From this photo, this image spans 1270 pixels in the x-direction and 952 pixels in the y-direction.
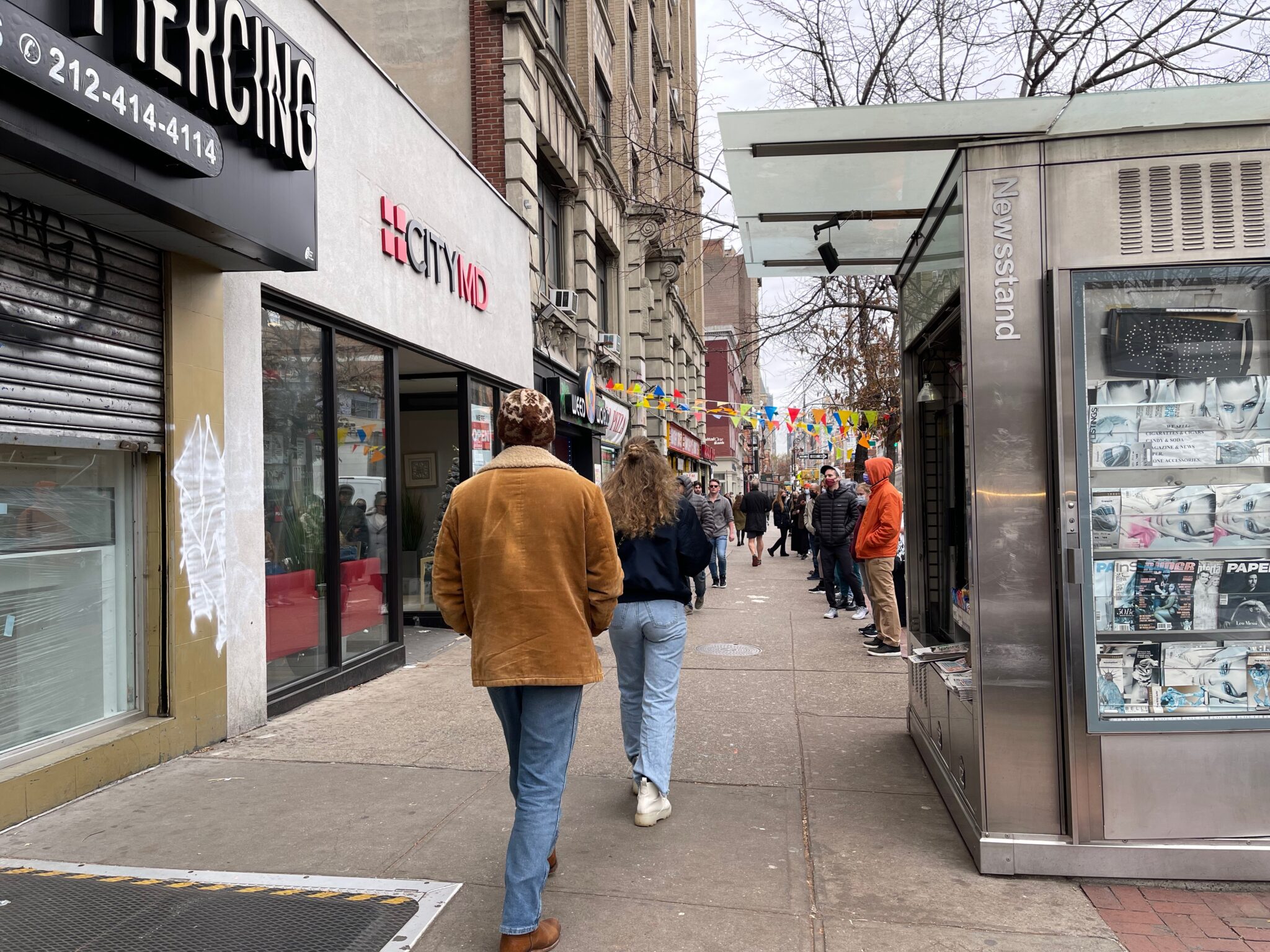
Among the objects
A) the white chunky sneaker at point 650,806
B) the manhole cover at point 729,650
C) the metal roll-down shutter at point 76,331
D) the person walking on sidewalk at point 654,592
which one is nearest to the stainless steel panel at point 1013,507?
the person walking on sidewalk at point 654,592

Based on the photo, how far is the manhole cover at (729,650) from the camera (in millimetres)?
8477

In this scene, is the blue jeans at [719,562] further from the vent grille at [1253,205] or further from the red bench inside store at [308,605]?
the vent grille at [1253,205]

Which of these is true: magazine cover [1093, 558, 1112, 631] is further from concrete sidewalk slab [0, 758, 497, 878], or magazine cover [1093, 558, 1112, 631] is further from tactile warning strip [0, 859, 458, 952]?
concrete sidewalk slab [0, 758, 497, 878]

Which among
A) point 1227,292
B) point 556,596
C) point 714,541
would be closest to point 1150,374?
point 1227,292

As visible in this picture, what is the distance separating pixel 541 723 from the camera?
9.92 feet

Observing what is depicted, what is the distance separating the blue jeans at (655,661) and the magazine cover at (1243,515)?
2.31 m

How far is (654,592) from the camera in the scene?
411 cm

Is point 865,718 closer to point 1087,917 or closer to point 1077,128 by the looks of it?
point 1087,917

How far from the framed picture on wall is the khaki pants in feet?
17.5

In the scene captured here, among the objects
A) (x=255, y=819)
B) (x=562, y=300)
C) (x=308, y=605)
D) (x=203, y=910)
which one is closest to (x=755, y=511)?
(x=562, y=300)

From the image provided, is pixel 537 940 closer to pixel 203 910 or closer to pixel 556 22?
pixel 203 910

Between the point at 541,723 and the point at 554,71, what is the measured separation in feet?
44.5

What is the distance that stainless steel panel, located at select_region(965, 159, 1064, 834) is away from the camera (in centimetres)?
351

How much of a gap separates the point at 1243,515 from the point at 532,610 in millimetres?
2939
